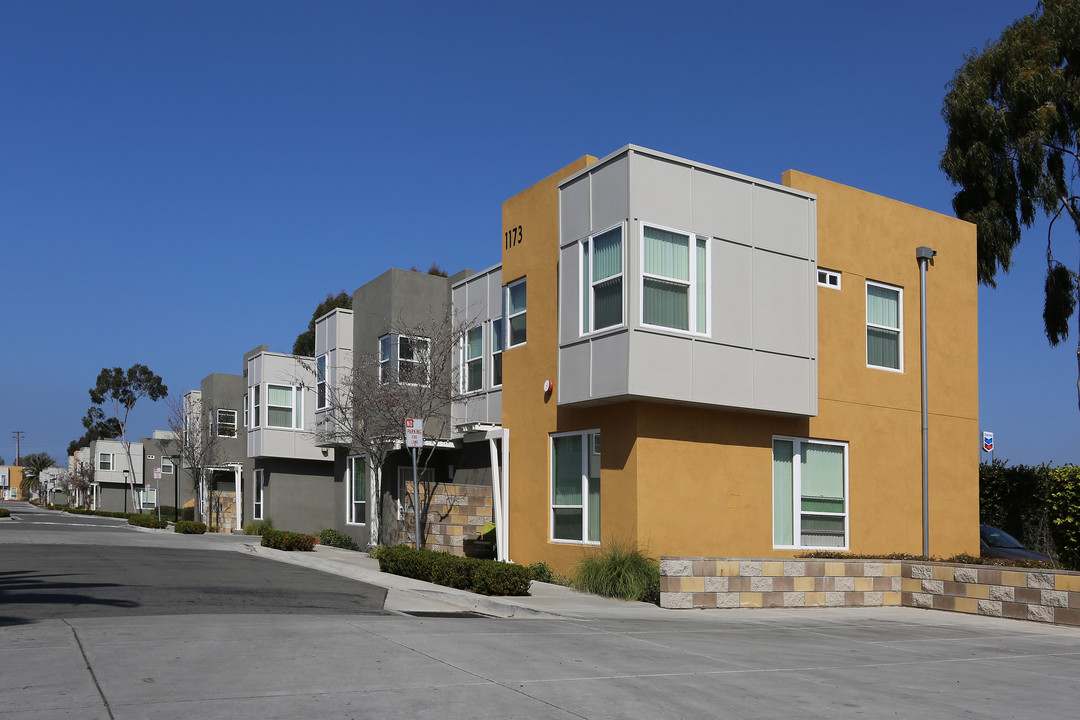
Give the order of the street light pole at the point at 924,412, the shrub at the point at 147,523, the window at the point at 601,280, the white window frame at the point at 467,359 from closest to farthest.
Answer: the window at the point at 601,280 → the street light pole at the point at 924,412 → the white window frame at the point at 467,359 → the shrub at the point at 147,523

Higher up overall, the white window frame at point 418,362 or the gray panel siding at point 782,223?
the gray panel siding at point 782,223

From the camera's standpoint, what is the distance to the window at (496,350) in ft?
71.3

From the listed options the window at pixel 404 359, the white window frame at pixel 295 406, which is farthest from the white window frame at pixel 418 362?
the white window frame at pixel 295 406

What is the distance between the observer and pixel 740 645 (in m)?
10.9

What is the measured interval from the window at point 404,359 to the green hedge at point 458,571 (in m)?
4.64

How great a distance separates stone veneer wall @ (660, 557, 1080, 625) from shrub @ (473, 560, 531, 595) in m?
0.84

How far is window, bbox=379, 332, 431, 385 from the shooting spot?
22.5 m

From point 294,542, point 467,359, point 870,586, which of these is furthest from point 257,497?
point 870,586

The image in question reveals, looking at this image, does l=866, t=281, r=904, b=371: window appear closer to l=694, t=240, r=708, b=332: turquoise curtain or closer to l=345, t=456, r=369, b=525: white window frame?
l=694, t=240, r=708, b=332: turquoise curtain

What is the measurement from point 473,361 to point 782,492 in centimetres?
855

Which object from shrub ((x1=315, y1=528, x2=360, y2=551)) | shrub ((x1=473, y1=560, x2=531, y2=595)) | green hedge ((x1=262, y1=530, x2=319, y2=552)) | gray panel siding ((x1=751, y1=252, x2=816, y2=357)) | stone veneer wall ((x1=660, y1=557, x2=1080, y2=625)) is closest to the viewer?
stone veneer wall ((x1=660, y1=557, x2=1080, y2=625))

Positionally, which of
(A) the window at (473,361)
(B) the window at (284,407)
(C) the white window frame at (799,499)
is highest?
(A) the window at (473,361)

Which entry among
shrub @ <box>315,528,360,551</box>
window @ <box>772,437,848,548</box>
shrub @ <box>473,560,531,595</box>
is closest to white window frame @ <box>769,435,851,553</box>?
window @ <box>772,437,848,548</box>

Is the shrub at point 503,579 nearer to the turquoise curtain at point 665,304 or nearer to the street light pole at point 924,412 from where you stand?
the turquoise curtain at point 665,304
